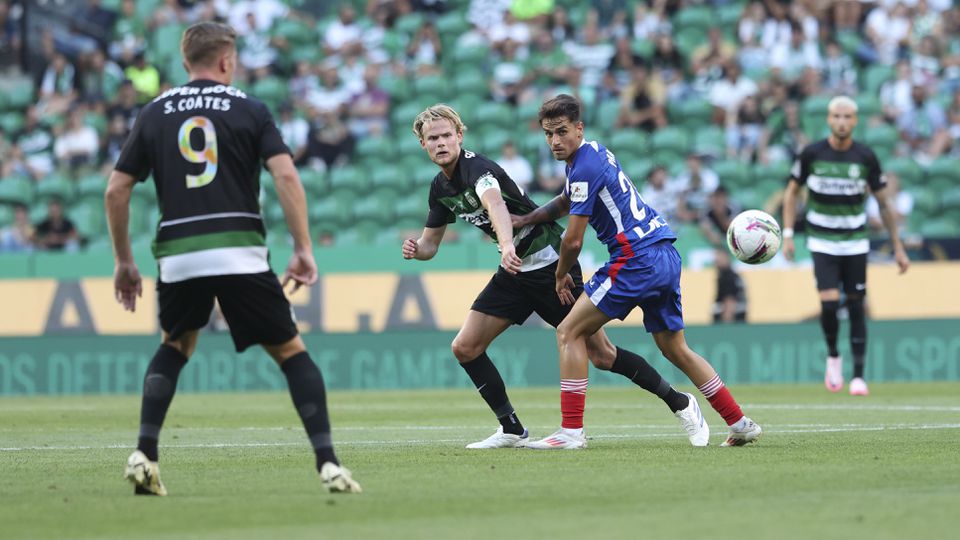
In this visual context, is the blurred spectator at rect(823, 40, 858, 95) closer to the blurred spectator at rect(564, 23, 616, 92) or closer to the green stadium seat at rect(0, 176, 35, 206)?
the blurred spectator at rect(564, 23, 616, 92)

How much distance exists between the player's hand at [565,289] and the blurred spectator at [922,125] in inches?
557

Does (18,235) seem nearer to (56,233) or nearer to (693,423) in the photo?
(56,233)

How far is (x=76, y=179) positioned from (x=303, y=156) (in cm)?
338

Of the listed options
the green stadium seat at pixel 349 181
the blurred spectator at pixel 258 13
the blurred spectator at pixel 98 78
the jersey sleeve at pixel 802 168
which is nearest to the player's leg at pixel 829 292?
the jersey sleeve at pixel 802 168

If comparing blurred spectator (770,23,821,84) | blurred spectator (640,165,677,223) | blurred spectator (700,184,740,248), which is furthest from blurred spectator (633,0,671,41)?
blurred spectator (700,184,740,248)

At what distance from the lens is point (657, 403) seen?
601 inches

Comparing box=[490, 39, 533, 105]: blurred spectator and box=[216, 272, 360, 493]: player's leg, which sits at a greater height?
box=[490, 39, 533, 105]: blurred spectator

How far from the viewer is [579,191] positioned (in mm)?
9133

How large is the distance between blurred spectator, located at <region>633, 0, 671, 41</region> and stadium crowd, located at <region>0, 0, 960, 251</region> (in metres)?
0.03

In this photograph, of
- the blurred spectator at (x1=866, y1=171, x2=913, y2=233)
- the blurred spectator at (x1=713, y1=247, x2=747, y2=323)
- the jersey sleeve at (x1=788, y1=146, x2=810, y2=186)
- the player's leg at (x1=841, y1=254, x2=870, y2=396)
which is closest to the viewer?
the jersey sleeve at (x1=788, y1=146, x2=810, y2=186)

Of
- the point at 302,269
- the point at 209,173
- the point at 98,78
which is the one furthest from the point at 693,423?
the point at 98,78

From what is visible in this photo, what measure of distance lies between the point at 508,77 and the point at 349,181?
3326 mm

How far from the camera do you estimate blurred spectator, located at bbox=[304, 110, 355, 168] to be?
23641mm

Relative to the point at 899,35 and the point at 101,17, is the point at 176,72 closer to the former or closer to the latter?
the point at 101,17
